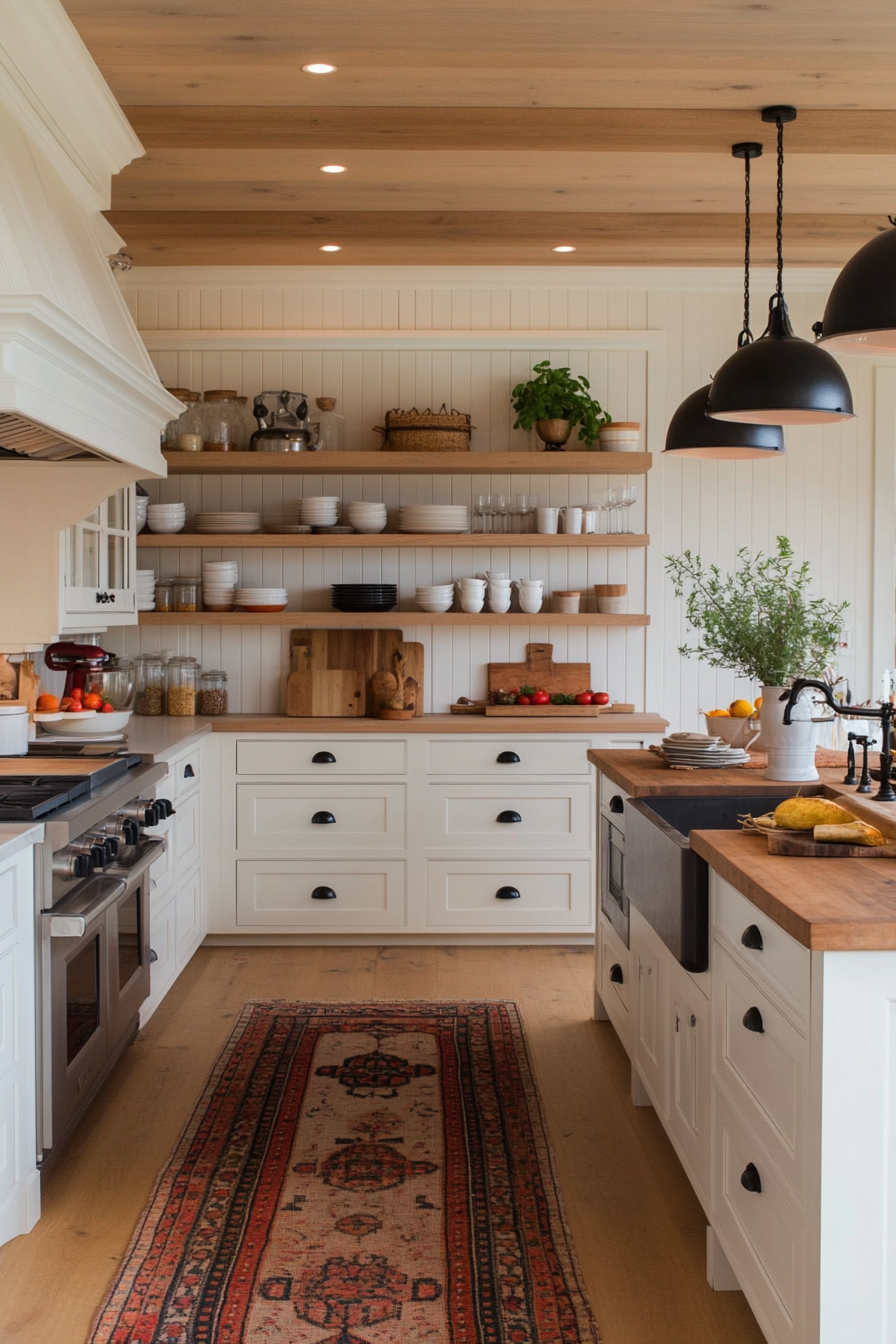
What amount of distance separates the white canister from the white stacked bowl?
1.65 m

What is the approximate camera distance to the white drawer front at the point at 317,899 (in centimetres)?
487

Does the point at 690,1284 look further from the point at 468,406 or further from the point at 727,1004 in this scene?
the point at 468,406

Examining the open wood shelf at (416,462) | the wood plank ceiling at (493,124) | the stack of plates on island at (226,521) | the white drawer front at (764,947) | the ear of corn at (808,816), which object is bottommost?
the white drawer front at (764,947)

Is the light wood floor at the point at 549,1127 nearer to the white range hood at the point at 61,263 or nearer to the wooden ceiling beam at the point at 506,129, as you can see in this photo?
the white range hood at the point at 61,263

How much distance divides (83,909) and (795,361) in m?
2.08

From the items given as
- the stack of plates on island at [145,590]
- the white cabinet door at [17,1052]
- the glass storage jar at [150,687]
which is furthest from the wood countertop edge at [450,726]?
the white cabinet door at [17,1052]

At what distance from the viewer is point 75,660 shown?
4.18 meters

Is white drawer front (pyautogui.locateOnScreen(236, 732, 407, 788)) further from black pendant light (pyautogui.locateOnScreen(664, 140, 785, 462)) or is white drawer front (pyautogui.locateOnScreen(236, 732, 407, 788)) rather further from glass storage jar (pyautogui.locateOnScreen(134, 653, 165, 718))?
black pendant light (pyautogui.locateOnScreen(664, 140, 785, 462))

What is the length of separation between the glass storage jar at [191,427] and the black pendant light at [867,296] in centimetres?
339

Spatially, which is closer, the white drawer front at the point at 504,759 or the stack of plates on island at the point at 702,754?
the stack of plates on island at the point at 702,754

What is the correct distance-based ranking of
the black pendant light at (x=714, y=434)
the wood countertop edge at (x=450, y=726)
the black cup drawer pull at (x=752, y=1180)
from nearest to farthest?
1. the black cup drawer pull at (x=752, y=1180)
2. the black pendant light at (x=714, y=434)
3. the wood countertop edge at (x=450, y=726)

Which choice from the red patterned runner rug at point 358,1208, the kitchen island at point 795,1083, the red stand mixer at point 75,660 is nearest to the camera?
the kitchen island at point 795,1083

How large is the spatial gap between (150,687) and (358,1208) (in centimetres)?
287

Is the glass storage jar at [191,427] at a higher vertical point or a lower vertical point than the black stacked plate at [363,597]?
higher
